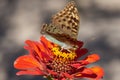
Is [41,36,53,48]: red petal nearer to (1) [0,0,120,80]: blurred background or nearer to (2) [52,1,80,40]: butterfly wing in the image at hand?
(2) [52,1,80,40]: butterfly wing

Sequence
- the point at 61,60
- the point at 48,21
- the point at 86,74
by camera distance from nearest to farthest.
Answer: the point at 86,74
the point at 61,60
the point at 48,21

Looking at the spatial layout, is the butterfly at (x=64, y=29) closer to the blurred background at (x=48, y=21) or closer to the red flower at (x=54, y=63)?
the red flower at (x=54, y=63)

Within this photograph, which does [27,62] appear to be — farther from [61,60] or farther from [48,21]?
[48,21]

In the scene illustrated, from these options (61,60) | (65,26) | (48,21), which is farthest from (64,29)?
(48,21)

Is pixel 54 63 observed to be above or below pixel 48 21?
below

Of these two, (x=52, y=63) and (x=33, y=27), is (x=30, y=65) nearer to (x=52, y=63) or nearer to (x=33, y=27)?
(x=52, y=63)

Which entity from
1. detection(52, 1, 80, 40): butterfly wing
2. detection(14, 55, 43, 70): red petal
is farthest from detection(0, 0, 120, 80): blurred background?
detection(14, 55, 43, 70): red petal

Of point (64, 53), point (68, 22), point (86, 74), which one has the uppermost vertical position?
point (68, 22)
